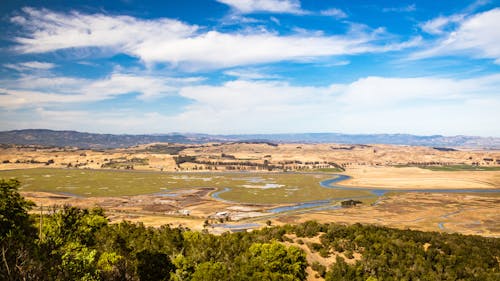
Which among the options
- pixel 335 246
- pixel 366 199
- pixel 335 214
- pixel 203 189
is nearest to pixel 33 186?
pixel 203 189

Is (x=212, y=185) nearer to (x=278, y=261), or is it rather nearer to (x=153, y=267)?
(x=153, y=267)

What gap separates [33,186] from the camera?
170 metres

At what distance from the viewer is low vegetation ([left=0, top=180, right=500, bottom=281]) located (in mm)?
27625

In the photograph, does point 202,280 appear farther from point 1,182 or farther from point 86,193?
point 86,193

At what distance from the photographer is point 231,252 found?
5128 centimetres

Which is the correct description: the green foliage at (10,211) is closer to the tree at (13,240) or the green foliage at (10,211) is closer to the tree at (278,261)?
the tree at (13,240)

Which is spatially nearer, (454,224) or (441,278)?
(441,278)

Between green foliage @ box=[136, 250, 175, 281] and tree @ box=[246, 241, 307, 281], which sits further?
green foliage @ box=[136, 250, 175, 281]

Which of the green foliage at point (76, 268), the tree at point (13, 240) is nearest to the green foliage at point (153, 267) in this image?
the tree at point (13, 240)

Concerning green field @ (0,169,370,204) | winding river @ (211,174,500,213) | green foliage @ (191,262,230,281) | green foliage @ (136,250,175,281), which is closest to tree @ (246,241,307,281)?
green foliage @ (191,262,230,281)

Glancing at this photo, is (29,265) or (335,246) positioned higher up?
(29,265)

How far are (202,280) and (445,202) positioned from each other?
128m

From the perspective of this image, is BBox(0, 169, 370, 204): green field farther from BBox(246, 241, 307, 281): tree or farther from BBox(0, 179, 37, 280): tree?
BBox(0, 179, 37, 280): tree

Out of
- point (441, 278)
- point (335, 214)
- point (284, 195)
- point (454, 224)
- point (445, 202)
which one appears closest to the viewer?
point (441, 278)
